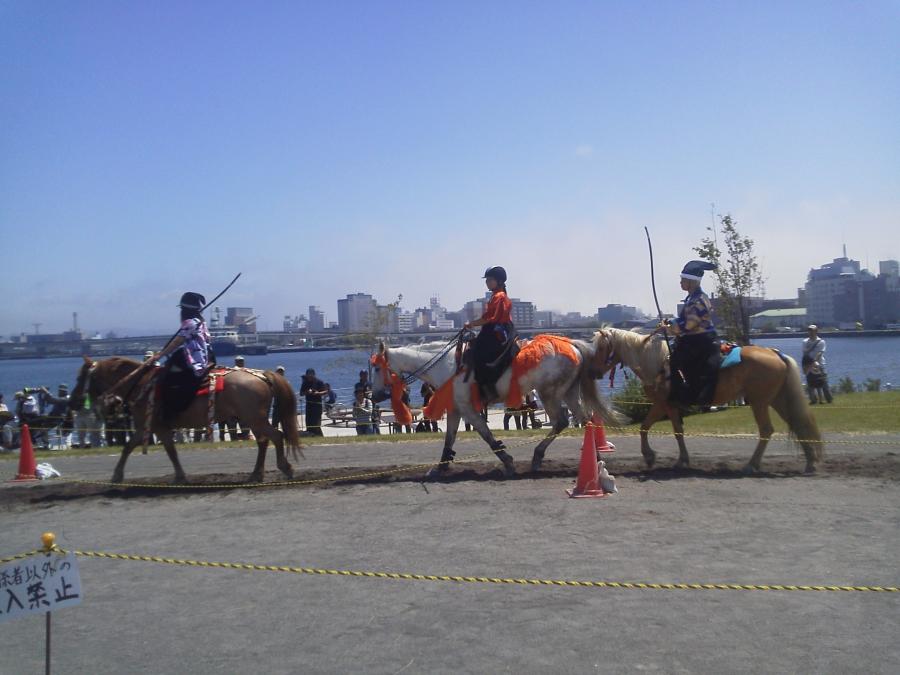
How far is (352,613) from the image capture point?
6047mm

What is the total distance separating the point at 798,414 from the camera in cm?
1138

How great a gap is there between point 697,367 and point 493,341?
3.06 meters

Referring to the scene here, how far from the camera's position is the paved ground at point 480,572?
521 centimetres

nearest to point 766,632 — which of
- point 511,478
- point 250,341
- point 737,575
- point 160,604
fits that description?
point 737,575

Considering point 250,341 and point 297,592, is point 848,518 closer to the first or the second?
point 297,592

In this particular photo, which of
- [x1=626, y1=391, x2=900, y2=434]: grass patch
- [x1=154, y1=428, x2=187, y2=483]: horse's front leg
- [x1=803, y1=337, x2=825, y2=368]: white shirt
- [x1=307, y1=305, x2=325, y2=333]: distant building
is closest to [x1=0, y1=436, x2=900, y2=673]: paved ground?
[x1=154, y1=428, x2=187, y2=483]: horse's front leg

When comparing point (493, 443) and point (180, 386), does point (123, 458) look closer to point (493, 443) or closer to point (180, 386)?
point (180, 386)

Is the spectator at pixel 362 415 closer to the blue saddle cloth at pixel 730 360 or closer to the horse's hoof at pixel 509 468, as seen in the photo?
the horse's hoof at pixel 509 468

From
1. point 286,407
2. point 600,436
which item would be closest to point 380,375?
point 286,407

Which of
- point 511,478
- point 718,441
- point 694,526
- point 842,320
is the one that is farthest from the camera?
point 842,320

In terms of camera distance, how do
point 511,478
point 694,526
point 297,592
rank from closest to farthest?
point 297,592 < point 694,526 < point 511,478

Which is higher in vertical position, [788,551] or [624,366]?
[624,366]

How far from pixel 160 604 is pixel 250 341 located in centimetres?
5445

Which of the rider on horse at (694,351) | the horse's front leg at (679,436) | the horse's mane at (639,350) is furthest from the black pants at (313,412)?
the rider on horse at (694,351)
